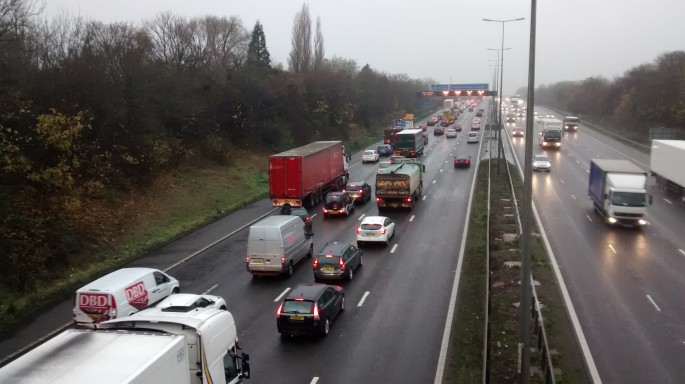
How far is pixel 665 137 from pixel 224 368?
63967 mm

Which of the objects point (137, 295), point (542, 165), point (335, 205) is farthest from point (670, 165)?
point (137, 295)

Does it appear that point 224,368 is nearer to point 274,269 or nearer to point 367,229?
point 274,269

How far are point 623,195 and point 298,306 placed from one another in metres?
21.0

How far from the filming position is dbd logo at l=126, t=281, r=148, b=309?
18.4 metres

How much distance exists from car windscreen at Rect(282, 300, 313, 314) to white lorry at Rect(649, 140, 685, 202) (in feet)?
99.2

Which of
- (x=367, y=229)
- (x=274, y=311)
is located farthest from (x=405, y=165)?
(x=274, y=311)

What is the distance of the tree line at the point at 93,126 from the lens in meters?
25.9

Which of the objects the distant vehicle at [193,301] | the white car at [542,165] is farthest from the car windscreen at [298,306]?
the white car at [542,165]

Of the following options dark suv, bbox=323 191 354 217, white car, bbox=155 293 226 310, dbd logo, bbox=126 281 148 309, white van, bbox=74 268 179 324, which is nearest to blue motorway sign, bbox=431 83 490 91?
dark suv, bbox=323 191 354 217

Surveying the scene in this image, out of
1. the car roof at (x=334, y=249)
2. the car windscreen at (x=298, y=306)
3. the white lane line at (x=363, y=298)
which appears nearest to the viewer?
the car windscreen at (x=298, y=306)

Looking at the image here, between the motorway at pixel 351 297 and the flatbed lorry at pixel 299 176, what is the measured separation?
1.44 m

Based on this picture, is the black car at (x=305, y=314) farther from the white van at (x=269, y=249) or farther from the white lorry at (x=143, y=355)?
the white van at (x=269, y=249)

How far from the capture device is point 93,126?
110 ft

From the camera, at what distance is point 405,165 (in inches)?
1543
